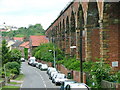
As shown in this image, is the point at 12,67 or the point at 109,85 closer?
the point at 109,85

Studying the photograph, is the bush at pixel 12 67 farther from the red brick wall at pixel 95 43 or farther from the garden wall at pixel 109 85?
the garden wall at pixel 109 85

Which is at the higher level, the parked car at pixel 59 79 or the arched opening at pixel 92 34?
the arched opening at pixel 92 34

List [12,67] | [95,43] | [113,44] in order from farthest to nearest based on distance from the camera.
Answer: [12,67] → [95,43] → [113,44]

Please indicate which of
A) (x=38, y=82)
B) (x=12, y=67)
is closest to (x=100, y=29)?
(x=38, y=82)

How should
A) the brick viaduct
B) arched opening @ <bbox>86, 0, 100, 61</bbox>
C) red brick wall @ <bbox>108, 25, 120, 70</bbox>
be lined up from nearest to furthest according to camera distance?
the brick viaduct → red brick wall @ <bbox>108, 25, 120, 70</bbox> → arched opening @ <bbox>86, 0, 100, 61</bbox>

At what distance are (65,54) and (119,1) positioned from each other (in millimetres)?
32276

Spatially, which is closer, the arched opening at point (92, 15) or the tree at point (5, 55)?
the arched opening at point (92, 15)

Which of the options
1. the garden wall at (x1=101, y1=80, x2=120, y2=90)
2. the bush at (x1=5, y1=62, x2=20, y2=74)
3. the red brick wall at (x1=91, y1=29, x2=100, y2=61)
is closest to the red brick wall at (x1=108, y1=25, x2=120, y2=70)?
the red brick wall at (x1=91, y1=29, x2=100, y2=61)

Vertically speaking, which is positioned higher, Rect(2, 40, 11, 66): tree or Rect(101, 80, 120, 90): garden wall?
Rect(2, 40, 11, 66): tree

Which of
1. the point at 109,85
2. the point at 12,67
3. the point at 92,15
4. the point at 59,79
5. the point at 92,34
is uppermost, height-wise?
the point at 92,15

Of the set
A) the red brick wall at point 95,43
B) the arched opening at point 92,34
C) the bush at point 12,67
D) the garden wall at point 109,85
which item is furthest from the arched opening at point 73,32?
the garden wall at point 109,85

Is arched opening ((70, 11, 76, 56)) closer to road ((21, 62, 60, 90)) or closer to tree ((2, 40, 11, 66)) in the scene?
road ((21, 62, 60, 90))

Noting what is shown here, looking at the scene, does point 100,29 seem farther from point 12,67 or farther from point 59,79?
point 12,67

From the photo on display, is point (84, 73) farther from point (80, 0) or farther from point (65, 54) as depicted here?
point (65, 54)
